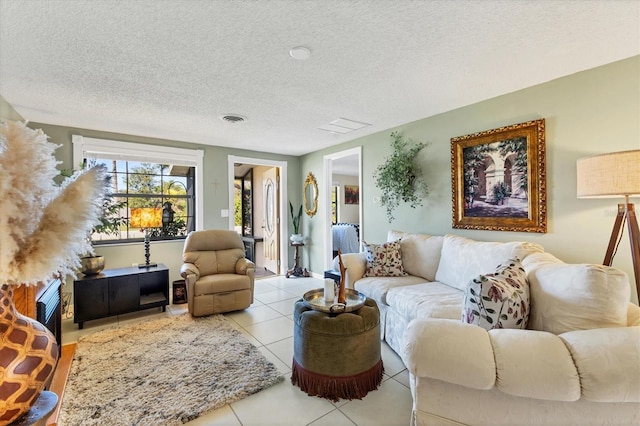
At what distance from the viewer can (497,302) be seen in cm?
148

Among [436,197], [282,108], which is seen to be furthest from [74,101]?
[436,197]

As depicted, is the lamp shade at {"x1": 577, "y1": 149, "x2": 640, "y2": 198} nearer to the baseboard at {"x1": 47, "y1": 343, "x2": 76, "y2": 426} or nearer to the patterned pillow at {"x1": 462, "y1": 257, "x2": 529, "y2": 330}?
the patterned pillow at {"x1": 462, "y1": 257, "x2": 529, "y2": 330}

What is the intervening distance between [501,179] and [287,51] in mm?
2370

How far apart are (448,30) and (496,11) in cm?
26

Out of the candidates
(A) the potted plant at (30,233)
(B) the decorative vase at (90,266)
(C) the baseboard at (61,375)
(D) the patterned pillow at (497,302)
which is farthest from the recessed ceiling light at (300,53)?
(B) the decorative vase at (90,266)

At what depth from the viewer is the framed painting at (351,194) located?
9.41 meters

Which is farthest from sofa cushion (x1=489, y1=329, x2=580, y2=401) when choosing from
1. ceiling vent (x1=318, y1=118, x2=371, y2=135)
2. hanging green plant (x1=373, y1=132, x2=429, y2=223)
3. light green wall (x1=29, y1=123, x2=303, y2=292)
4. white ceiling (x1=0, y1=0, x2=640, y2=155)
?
light green wall (x1=29, y1=123, x2=303, y2=292)

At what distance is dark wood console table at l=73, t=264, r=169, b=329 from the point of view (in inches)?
125

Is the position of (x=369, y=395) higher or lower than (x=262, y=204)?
lower

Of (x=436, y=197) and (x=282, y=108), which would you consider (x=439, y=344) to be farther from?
Answer: (x=282, y=108)

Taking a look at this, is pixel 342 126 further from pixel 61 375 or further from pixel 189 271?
pixel 61 375

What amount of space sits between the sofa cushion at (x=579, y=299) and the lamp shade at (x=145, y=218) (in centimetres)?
381

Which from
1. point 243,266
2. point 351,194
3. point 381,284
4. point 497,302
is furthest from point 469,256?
point 351,194

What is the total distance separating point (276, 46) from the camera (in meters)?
1.94
